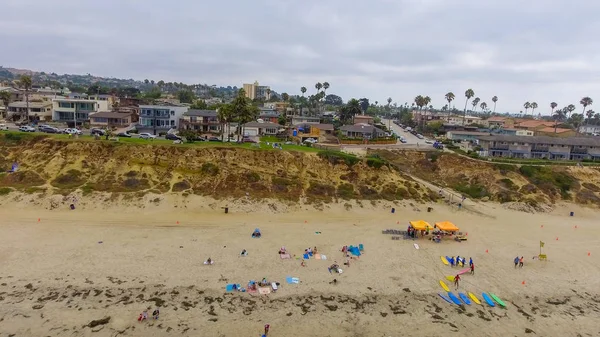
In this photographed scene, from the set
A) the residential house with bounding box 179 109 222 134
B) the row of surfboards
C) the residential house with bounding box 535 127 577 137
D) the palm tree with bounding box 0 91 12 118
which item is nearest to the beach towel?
the row of surfboards

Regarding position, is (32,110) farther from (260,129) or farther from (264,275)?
(264,275)

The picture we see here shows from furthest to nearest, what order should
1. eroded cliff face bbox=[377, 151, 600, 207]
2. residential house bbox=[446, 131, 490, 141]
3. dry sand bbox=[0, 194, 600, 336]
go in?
residential house bbox=[446, 131, 490, 141], eroded cliff face bbox=[377, 151, 600, 207], dry sand bbox=[0, 194, 600, 336]

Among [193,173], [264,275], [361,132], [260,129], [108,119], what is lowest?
Result: [264,275]

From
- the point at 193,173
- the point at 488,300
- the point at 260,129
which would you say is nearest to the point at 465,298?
the point at 488,300

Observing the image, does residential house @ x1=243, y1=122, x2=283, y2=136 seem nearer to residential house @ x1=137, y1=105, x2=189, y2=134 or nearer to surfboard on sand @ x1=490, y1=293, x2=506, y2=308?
residential house @ x1=137, y1=105, x2=189, y2=134

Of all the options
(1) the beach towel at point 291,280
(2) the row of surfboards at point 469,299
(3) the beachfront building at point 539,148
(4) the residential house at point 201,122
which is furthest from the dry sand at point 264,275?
(4) the residential house at point 201,122

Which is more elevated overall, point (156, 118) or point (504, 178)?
point (156, 118)
